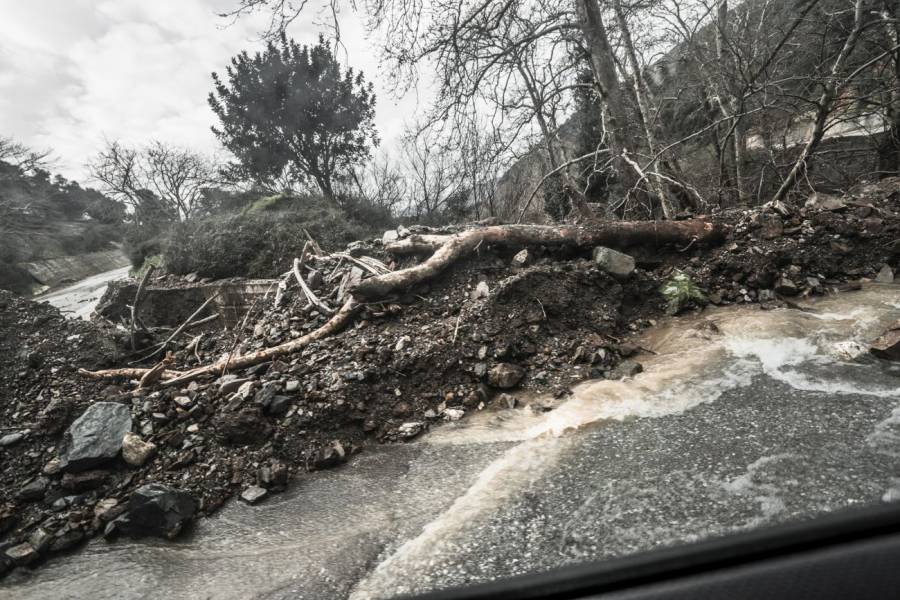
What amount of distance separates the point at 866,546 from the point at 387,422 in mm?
3283

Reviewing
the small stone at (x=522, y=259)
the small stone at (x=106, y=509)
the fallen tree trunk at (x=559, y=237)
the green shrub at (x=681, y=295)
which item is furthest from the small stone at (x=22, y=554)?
the green shrub at (x=681, y=295)

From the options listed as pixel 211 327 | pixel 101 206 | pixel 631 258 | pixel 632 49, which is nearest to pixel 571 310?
pixel 631 258

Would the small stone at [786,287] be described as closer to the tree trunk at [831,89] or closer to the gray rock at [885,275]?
the gray rock at [885,275]

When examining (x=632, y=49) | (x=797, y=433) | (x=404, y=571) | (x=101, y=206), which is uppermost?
(x=101, y=206)

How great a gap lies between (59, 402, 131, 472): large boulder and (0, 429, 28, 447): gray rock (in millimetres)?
382

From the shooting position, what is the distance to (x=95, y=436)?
3.49 metres

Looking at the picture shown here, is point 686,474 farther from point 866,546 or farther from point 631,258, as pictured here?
point 631,258

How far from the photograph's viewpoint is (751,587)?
0.58m

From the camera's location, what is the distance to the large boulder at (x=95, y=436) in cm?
331

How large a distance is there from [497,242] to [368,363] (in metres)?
2.34

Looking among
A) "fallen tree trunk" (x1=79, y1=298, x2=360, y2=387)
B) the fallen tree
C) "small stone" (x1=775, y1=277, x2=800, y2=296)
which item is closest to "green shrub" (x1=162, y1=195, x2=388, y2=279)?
"fallen tree trunk" (x1=79, y1=298, x2=360, y2=387)

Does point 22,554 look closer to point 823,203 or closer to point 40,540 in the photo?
point 40,540

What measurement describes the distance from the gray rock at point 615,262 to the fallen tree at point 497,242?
411 millimetres

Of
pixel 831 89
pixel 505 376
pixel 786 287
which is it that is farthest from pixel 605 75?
pixel 505 376
